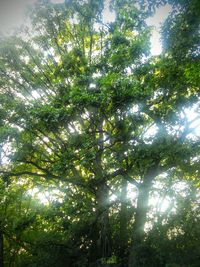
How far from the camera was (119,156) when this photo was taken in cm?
1005

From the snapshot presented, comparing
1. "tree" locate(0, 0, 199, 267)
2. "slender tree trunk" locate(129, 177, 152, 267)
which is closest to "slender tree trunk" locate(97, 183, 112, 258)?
"tree" locate(0, 0, 199, 267)

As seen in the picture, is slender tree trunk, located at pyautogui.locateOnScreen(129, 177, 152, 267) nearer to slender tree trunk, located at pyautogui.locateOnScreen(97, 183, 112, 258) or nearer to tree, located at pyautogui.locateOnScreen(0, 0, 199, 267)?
tree, located at pyautogui.locateOnScreen(0, 0, 199, 267)

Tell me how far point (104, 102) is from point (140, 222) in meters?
5.76

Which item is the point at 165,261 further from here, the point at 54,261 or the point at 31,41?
the point at 31,41

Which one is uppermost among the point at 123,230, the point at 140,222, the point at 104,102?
the point at 104,102

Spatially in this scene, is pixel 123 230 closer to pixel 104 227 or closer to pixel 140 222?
pixel 104 227

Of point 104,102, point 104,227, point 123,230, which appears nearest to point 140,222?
point 123,230

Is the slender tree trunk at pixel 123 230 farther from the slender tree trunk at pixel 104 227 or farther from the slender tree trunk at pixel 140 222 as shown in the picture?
the slender tree trunk at pixel 140 222

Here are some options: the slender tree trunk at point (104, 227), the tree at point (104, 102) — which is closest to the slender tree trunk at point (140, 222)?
the tree at point (104, 102)

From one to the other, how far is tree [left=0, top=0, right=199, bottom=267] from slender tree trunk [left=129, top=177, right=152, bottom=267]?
0.13 feet

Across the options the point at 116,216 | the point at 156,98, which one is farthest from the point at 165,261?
the point at 156,98

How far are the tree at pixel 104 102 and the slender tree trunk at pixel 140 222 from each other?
39 mm

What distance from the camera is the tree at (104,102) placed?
28.9 ft

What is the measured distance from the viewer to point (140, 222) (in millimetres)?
11648
